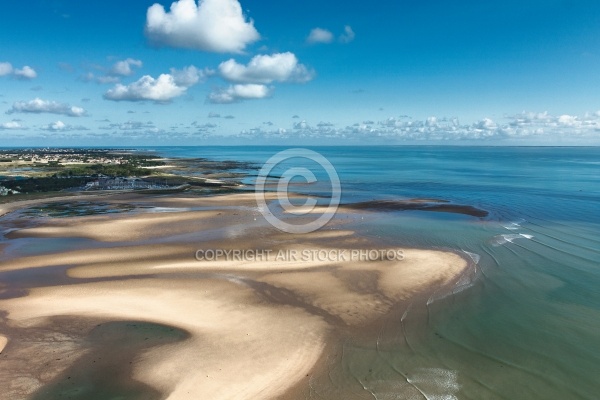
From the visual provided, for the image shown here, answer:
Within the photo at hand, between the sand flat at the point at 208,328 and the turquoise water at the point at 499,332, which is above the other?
the sand flat at the point at 208,328

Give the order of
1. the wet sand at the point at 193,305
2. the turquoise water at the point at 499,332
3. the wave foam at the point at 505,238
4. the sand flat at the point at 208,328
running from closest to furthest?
1. the turquoise water at the point at 499,332
2. the sand flat at the point at 208,328
3. the wet sand at the point at 193,305
4. the wave foam at the point at 505,238

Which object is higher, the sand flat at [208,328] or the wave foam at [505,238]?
the sand flat at [208,328]

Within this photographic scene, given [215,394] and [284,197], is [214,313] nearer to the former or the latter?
[215,394]

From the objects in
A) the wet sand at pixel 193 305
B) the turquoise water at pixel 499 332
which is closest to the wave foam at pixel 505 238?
the turquoise water at pixel 499 332

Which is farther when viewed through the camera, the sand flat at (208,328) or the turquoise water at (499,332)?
the sand flat at (208,328)

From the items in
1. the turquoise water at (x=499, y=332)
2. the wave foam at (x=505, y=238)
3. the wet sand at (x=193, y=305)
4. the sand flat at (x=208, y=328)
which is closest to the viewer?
the turquoise water at (x=499, y=332)

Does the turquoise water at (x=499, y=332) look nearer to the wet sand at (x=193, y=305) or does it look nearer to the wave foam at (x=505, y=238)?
the wave foam at (x=505, y=238)

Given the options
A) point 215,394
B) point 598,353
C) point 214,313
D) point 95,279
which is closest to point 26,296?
point 95,279

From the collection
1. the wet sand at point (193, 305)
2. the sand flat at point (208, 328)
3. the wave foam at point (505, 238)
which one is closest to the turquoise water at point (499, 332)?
the wave foam at point (505, 238)
